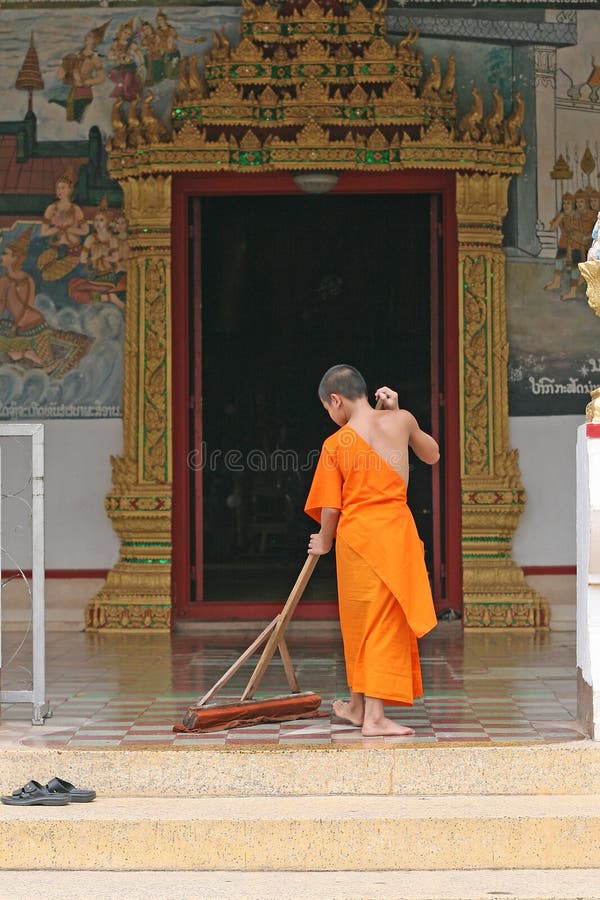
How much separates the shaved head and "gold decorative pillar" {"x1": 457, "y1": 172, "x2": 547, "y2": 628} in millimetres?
3577

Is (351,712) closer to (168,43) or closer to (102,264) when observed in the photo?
(102,264)

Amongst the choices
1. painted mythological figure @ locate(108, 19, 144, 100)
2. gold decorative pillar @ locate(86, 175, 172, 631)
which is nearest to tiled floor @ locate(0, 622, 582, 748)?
gold decorative pillar @ locate(86, 175, 172, 631)

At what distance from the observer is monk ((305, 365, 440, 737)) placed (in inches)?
254

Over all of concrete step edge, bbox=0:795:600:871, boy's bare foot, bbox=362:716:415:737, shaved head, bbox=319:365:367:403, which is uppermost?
shaved head, bbox=319:365:367:403

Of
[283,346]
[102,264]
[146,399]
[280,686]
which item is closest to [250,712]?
[280,686]

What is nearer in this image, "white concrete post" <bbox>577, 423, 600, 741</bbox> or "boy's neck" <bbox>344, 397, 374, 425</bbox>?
"white concrete post" <bbox>577, 423, 600, 741</bbox>

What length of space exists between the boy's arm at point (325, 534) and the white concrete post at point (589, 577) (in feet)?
3.46

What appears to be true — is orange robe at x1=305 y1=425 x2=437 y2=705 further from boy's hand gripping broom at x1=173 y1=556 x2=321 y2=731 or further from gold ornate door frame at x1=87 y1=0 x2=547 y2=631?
gold ornate door frame at x1=87 y1=0 x2=547 y2=631

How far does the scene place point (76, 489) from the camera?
34.2 ft

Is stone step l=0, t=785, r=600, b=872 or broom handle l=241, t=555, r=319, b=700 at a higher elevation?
broom handle l=241, t=555, r=319, b=700

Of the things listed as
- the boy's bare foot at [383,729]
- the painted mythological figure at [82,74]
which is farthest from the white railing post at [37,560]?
the painted mythological figure at [82,74]

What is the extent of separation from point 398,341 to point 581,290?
127 centimetres

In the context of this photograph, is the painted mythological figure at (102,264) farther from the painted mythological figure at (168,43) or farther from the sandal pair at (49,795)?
the sandal pair at (49,795)

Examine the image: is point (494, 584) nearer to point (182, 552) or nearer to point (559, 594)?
point (559, 594)
